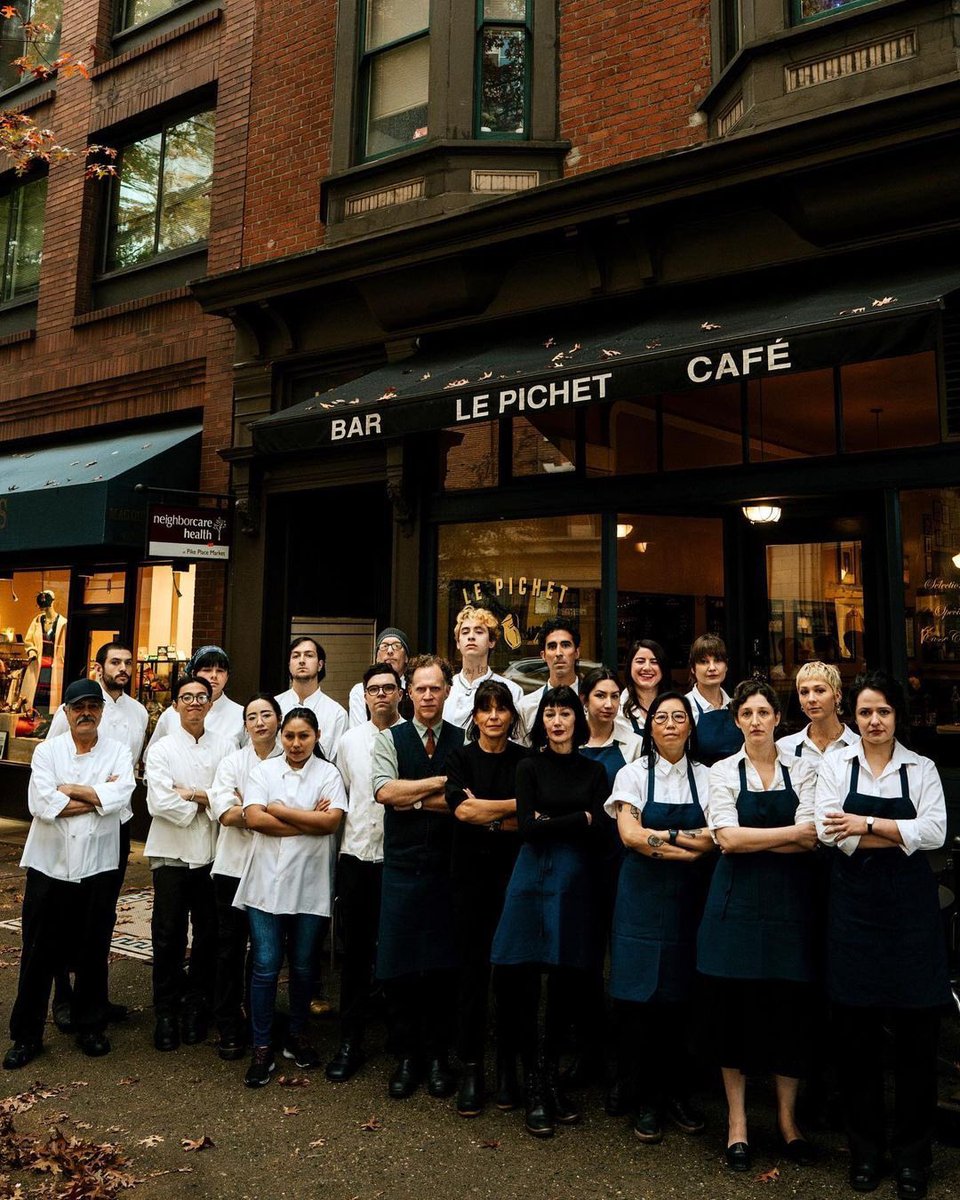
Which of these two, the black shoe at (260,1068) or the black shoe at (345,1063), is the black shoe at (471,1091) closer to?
the black shoe at (345,1063)

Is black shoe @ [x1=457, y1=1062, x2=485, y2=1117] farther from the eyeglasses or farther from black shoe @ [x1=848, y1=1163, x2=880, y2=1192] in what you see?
the eyeglasses

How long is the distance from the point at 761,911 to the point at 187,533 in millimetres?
7365

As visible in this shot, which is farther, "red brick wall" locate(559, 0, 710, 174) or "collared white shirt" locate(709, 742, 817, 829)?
"red brick wall" locate(559, 0, 710, 174)

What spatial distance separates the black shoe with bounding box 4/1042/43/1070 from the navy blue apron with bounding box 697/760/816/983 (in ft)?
11.7

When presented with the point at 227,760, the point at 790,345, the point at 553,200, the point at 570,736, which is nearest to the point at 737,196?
the point at 553,200

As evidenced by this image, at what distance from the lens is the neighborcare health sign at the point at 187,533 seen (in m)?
9.41

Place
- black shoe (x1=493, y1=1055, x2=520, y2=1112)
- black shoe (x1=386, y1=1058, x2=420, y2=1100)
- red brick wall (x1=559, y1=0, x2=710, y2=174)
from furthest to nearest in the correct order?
red brick wall (x1=559, y1=0, x2=710, y2=174) < black shoe (x1=386, y1=1058, x2=420, y2=1100) < black shoe (x1=493, y1=1055, x2=520, y2=1112)

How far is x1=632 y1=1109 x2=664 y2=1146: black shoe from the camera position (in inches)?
163

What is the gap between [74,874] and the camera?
5.31 m

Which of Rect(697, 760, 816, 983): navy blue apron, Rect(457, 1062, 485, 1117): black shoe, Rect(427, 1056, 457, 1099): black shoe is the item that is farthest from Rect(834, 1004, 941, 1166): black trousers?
Rect(427, 1056, 457, 1099): black shoe

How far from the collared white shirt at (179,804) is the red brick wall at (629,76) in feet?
20.5

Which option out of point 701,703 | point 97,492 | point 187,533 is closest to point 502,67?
point 187,533

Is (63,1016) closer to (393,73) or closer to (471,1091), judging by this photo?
(471,1091)

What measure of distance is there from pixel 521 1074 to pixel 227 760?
90.3 inches
